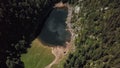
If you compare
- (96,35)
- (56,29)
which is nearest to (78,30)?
(96,35)

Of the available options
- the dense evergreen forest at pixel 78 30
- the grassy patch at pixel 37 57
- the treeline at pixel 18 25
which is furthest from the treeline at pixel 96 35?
the treeline at pixel 18 25

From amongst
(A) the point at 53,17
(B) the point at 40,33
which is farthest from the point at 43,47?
Result: (A) the point at 53,17

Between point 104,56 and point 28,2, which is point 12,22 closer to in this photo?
point 28,2

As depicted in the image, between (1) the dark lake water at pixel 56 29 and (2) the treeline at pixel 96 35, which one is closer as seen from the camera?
(2) the treeline at pixel 96 35

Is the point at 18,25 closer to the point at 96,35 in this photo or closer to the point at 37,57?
the point at 37,57

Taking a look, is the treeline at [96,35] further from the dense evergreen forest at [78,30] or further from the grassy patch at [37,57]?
the grassy patch at [37,57]
